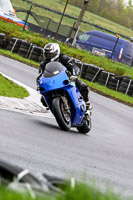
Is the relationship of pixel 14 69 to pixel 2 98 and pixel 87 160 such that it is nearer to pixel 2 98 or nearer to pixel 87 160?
pixel 2 98

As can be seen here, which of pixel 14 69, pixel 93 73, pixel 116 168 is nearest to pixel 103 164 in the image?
pixel 116 168

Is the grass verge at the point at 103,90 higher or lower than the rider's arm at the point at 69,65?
lower

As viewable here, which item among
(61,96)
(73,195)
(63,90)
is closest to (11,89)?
(63,90)

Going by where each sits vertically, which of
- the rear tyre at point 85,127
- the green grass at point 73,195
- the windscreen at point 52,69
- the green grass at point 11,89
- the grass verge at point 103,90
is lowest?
the grass verge at point 103,90

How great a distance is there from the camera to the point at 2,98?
11.5 metres

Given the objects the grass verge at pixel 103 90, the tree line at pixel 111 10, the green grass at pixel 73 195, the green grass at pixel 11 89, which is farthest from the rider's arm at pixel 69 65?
the tree line at pixel 111 10

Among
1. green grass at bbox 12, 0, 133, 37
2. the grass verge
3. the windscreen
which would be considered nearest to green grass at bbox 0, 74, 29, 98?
the windscreen

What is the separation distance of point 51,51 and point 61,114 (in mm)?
1236

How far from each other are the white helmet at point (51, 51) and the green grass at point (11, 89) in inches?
86.8

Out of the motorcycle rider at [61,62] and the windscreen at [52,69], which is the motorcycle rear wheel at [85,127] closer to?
the motorcycle rider at [61,62]

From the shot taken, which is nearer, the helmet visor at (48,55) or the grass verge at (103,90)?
the helmet visor at (48,55)

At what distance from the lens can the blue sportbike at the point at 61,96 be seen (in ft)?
32.1

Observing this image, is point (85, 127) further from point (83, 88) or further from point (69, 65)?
point (69, 65)

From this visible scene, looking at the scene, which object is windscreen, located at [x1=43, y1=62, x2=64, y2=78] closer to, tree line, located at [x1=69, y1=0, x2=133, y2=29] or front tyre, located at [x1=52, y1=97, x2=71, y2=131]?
front tyre, located at [x1=52, y1=97, x2=71, y2=131]
